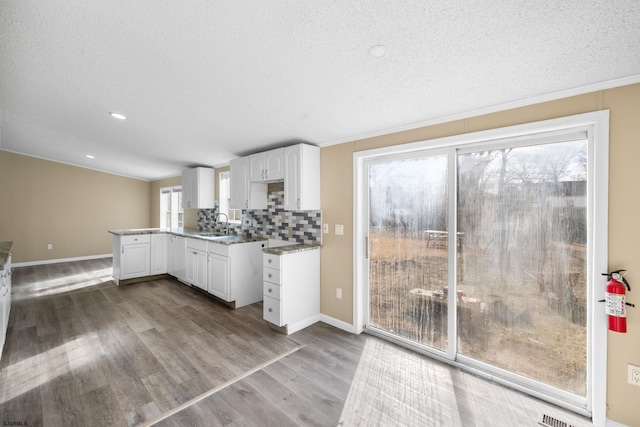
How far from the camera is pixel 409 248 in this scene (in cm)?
269

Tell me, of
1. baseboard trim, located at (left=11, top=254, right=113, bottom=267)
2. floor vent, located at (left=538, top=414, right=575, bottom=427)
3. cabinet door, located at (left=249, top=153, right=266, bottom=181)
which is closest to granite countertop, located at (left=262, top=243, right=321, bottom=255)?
cabinet door, located at (left=249, top=153, right=266, bottom=181)

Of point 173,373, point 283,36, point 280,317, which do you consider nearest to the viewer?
point 283,36

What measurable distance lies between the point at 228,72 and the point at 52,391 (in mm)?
2691

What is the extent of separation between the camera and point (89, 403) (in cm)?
188

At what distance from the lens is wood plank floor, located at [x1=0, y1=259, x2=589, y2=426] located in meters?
1.79

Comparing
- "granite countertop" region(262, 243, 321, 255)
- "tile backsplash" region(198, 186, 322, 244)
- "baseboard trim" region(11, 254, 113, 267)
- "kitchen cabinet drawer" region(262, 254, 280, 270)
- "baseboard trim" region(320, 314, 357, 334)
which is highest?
"tile backsplash" region(198, 186, 322, 244)

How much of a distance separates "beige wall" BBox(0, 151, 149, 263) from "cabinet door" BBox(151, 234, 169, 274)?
10.8ft

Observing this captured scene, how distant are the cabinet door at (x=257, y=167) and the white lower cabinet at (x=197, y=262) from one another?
4.36ft

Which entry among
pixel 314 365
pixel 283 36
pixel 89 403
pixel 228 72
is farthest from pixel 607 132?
pixel 89 403

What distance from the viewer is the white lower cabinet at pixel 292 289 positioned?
2930mm

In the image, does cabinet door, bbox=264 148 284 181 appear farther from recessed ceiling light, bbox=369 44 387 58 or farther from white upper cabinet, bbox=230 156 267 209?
recessed ceiling light, bbox=369 44 387 58

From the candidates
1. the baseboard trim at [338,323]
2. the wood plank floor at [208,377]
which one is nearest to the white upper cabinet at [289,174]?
the baseboard trim at [338,323]

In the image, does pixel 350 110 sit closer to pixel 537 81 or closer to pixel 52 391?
pixel 537 81

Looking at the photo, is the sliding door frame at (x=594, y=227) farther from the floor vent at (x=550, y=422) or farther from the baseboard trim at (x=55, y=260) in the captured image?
the baseboard trim at (x=55, y=260)
